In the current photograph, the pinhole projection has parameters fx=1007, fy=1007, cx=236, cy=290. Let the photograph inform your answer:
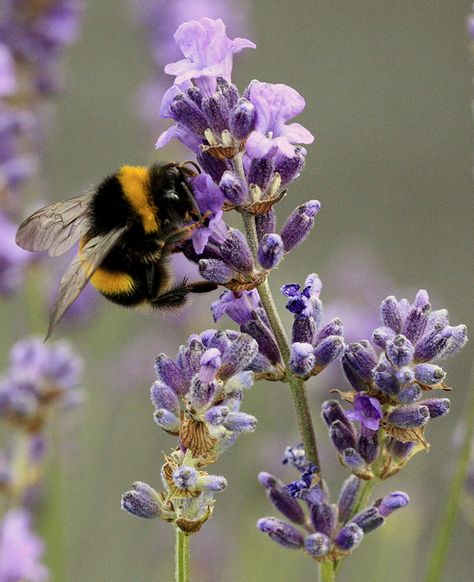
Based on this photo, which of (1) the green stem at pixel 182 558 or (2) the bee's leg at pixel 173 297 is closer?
(1) the green stem at pixel 182 558

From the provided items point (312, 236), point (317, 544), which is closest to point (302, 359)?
point (317, 544)

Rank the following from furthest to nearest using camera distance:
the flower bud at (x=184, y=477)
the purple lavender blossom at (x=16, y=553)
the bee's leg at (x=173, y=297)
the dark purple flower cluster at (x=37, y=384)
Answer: the dark purple flower cluster at (x=37, y=384), the purple lavender blossom at (x=16, y=553), the bee's leg at (x=173, y=297), the flower bud at (x=184, y=477)

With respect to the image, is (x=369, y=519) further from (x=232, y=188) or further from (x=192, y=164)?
(x=192, y=164)

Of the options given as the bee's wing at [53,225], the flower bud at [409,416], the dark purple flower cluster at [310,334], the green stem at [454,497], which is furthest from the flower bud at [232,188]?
the green stem at [454,497]

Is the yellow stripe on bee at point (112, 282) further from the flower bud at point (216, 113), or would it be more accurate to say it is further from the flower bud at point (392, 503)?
the flower bud at point (392, 503)

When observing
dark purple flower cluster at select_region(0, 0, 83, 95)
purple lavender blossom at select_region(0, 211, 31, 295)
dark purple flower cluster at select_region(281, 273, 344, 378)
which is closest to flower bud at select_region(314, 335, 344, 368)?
dark purple flower cluster at select_region(281, 273, 344, 378)

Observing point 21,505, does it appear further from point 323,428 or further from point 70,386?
point 323,428
